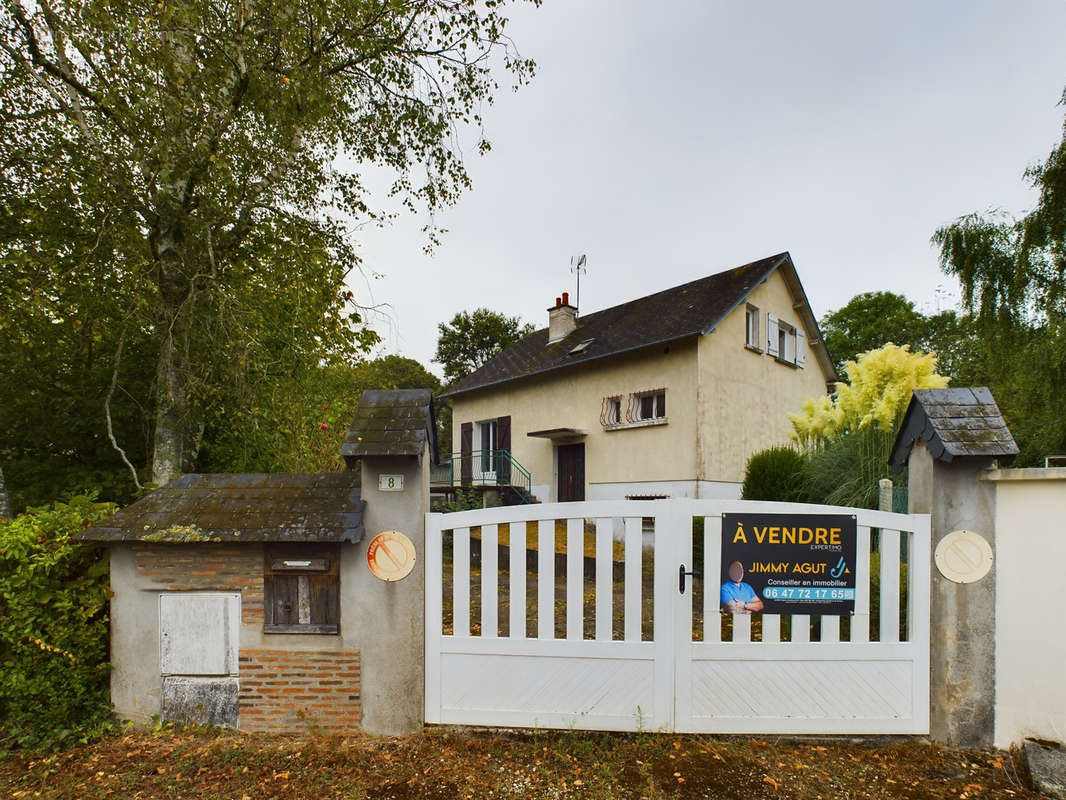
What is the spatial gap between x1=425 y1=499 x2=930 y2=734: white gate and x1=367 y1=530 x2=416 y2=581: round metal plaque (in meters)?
0.38

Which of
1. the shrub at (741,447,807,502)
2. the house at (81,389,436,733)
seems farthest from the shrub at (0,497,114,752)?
the shrub at (741,447,807,502)

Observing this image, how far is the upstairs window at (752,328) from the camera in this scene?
12.9 meters

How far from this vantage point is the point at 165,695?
12.0 ft

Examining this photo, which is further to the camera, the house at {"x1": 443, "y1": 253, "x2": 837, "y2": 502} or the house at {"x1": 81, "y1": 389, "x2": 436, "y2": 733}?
the house at {"x1": 443, "y1": 253, "x2": 837, "y2": 502}

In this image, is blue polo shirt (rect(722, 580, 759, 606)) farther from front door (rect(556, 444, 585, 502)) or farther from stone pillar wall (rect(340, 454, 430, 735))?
front door (rect(556, 444, 585, 502))

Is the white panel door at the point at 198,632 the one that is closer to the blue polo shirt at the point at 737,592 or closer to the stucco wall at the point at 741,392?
the blue polo shirt at the point at 737,592

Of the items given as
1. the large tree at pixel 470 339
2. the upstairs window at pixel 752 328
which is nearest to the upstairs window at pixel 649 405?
the upstairs window at pixel 752 328

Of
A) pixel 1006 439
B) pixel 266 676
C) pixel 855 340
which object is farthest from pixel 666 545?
pixel 855 340

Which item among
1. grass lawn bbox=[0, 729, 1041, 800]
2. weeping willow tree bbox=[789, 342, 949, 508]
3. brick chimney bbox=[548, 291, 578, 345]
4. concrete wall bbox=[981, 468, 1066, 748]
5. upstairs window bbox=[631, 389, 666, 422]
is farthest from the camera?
brick chimney bbox=[548, 291, 578, 345]

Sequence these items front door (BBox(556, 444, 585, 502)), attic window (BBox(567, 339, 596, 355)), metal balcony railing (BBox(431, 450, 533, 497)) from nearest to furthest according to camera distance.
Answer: front door (BBox(556, 444, 585, 502)) < attic window (BBox(567, 339, 596, 355)) < metal balcony railing (BBox(431, 450, 533, 497))

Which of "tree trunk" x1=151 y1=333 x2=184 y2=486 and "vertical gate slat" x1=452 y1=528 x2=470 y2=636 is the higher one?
"tree trunk" x1=151 y1=333 x2=184 y2=486

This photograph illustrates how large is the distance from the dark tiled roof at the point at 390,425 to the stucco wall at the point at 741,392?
8.64 meters

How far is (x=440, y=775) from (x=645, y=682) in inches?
56.2

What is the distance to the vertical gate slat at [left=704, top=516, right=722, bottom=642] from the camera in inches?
139
